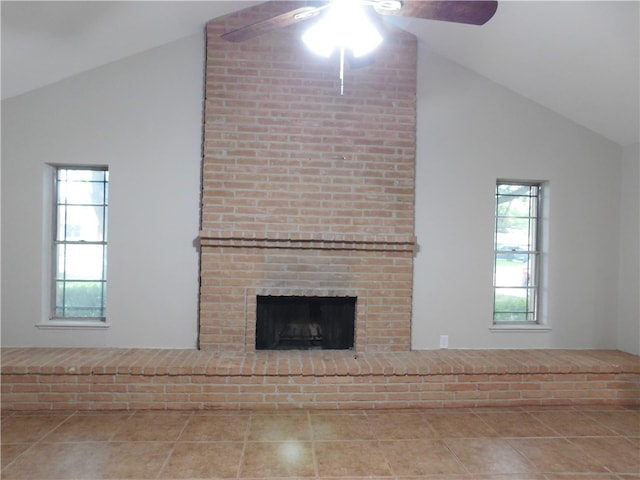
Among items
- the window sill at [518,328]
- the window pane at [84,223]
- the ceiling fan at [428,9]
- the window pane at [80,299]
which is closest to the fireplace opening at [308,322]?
the window sill at [518,328]

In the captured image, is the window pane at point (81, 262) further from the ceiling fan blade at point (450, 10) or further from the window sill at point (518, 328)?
the window sill at point (518, 328)

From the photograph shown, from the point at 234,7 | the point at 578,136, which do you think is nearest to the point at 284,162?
the point at 234,7

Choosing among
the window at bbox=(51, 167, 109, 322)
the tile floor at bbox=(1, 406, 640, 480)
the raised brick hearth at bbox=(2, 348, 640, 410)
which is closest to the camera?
the tile floor at bbox=(1, 406, 640, 480)

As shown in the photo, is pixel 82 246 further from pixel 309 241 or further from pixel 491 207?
pixel 491 207

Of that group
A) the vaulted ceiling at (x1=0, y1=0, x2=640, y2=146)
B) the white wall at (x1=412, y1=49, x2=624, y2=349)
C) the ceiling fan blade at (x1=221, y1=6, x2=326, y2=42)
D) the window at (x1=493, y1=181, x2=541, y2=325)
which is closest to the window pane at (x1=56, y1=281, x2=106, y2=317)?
the vaulted ceiling at (x1=0, y1=0, x2=640, y2=146)

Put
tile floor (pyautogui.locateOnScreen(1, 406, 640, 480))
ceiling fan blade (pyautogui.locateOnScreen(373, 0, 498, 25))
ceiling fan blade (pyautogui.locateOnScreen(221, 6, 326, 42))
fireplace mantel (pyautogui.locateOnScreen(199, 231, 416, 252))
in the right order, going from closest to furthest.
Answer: ceiling fan blade (pyautogui.locateOnScreen(373, 0, 498, 25)) < ceiling fan blade (pyautogui.locateOnScreen(221, 6, 326, 42)) < tile floor (pyautogui.locateOnScreen(1, 406, 640, 480)) < fireplace mantel (pyautogui.locateOnScreen(199, 231, 416, 252))

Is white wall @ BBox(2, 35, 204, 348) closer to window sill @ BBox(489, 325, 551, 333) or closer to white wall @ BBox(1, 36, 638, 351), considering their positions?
white wall @ BBox(1, 36, 638, 351)

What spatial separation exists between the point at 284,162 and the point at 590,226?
9.64 ft

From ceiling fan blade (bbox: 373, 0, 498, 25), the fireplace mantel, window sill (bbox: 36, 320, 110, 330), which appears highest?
ceiling fan blade (bbox: 373, 0, 498, 25)

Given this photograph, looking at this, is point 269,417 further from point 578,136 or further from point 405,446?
point 578,136

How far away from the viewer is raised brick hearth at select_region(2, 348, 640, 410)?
2740 mm

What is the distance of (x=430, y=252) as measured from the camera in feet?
11.1

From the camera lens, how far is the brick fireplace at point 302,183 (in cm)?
316

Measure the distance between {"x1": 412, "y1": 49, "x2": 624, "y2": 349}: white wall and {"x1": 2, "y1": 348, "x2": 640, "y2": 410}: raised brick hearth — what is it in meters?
0.40
